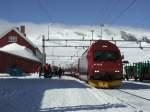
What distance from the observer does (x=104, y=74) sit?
104 ft

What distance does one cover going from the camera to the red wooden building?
80438mm

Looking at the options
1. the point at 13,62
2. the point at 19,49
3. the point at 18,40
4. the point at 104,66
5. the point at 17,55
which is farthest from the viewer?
the point at 18,40

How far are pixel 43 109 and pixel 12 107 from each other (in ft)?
3.77

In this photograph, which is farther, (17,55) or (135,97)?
(17,55)

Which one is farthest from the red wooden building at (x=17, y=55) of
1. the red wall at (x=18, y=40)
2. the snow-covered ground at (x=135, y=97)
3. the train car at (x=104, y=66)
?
the snow-covered ground at (x=135, y=97)

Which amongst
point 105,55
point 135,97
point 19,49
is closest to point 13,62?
point 19,49

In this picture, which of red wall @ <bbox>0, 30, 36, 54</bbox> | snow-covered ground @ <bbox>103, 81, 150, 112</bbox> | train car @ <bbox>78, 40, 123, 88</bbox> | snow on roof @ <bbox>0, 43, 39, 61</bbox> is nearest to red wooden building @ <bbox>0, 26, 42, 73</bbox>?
red wall @ <bbox>0, 30, 36, 54</bbox>

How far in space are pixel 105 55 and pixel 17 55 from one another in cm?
5439

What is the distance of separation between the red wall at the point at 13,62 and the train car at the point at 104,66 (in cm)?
4352

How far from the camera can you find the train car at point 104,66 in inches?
1244

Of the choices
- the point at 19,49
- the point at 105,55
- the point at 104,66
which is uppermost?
the point at 19,49

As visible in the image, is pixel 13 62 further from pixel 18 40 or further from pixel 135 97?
pixel 135 97

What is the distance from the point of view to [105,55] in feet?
110

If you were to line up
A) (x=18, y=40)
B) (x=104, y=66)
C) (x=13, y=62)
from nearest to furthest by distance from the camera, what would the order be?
1. (x=104, y=66)
2. (x=13, y=62)
3. (x=18, y=40)
